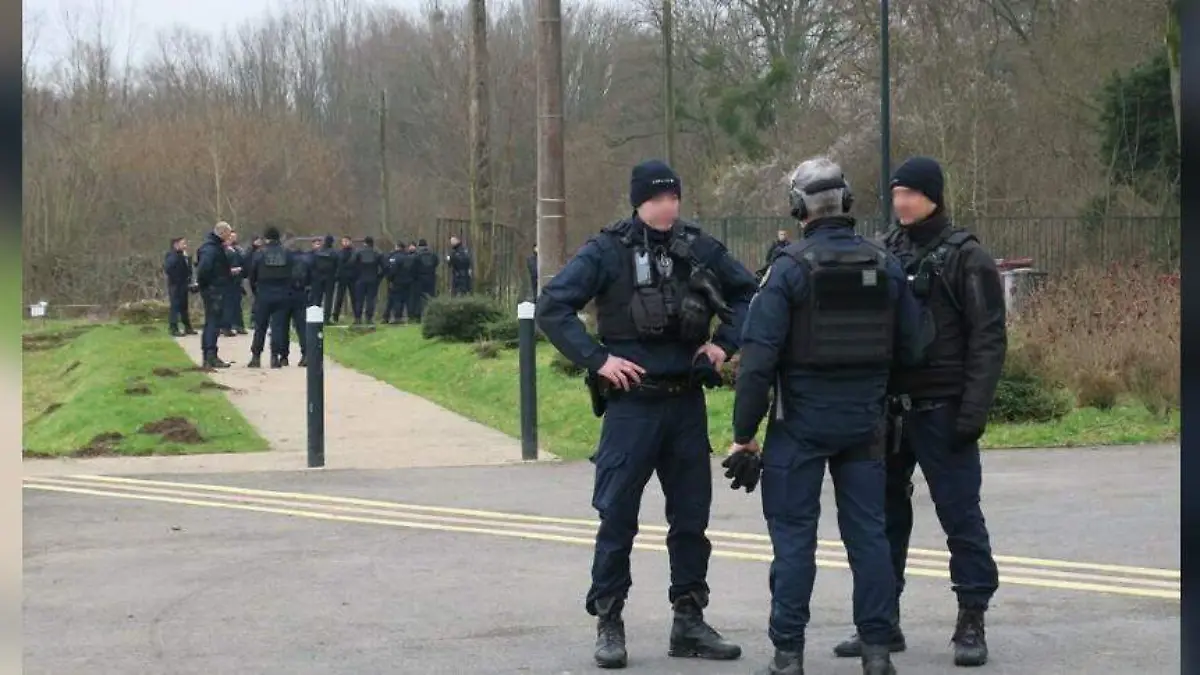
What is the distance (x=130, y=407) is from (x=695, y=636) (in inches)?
432

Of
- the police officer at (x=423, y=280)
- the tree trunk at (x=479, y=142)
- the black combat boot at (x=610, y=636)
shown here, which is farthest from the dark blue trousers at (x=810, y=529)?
the police officer at (x=423, y=280)

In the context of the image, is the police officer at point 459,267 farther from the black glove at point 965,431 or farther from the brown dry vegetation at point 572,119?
the black glove at point 965,431

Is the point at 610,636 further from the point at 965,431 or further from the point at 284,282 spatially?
the point at 284,282

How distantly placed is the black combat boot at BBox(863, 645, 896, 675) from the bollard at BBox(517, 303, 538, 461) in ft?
22.4

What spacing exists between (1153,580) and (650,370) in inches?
119

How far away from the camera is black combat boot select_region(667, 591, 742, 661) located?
6137mm

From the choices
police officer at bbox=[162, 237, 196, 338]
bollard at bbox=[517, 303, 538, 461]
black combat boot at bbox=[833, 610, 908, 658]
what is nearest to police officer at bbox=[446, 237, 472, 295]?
police officer at bbox=[162, 237, 196, 338]

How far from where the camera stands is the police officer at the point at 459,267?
31.7 m

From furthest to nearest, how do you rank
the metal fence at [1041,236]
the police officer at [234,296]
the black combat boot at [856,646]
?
1. the metal fence at [1041,236]
2. the police officer at [234,296]
3. the black combat boot at [856,646]

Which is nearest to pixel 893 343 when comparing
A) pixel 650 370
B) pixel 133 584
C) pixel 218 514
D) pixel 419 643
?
pixel 650 370

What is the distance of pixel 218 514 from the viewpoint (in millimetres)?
10102

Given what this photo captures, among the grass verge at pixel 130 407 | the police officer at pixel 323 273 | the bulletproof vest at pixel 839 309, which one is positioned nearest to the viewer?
the bulletproof vest at pixel 839 309

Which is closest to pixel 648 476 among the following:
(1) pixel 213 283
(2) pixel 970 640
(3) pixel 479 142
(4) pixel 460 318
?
(2) pixel 970 640

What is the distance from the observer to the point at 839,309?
5523 millimetres
